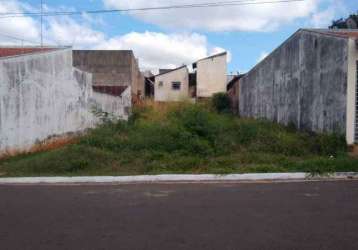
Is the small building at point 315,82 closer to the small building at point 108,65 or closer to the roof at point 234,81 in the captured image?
the roof at point 234,81

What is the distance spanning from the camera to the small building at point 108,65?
36.3 metres

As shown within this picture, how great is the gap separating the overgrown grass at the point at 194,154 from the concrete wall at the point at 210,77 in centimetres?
2668

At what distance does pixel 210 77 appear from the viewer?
4072 centimetres

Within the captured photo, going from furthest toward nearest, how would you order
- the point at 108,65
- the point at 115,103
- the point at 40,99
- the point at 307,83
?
the point at 108,65, the point at 115,103, the point at 40,99, the point at 307,83

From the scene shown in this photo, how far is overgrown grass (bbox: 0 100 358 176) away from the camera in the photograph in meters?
10.7

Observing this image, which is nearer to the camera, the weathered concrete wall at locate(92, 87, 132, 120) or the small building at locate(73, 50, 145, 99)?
the weathered concrete wall at locate(92, 87, 132, 120)

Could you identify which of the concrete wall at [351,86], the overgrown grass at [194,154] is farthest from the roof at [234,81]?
the concrete wall at [351,86]

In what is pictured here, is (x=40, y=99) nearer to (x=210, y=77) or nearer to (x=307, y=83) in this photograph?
(x=307, y=83)

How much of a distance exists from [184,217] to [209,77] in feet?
117

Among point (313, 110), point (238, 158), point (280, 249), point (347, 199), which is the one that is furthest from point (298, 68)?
point (280, 249)

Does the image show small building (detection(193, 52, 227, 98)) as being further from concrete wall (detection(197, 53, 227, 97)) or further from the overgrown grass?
the overgrown grass

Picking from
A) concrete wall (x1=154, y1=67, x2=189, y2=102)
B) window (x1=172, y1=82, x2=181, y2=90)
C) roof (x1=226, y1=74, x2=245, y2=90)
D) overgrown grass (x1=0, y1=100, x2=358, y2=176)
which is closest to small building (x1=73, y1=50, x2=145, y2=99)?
concrete wall (x1=154, y1=67, x2=189, y2=102)

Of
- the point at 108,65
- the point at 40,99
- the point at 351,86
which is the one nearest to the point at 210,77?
the point at 108,65

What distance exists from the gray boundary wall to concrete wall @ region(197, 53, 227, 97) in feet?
64.5
